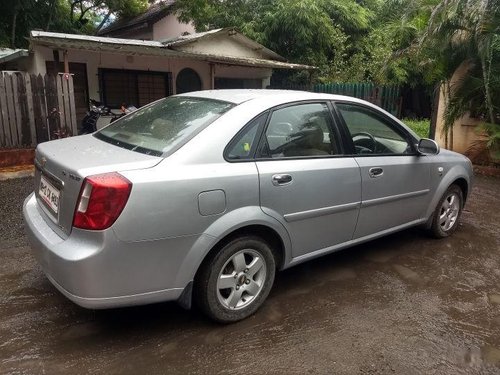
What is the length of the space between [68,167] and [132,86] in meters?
11.4

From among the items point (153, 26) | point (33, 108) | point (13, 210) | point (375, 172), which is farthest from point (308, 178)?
point (153, 26)

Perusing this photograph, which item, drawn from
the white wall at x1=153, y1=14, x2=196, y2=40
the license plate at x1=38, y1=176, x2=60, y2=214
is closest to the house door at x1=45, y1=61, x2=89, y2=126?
the white wall at x1=153, y1=14, x2=196, y2=40

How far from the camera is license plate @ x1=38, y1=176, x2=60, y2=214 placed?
2.66 metres

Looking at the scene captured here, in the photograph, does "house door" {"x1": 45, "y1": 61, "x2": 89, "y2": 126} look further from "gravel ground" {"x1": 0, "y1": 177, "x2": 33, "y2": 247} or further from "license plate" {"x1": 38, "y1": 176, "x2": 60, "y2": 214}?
"license plate" {"x1": 38, "y1": 176, "x2": 60, "y2": 214}

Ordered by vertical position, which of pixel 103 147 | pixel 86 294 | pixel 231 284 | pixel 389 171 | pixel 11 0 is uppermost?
pixel 11 0

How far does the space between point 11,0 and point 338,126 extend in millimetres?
16568

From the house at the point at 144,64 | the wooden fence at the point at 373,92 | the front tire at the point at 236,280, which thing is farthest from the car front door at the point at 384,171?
the wooden fence at the point at 373,92

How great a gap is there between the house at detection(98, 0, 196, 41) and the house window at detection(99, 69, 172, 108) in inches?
225

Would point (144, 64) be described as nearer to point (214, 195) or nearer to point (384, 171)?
point (384, 171)

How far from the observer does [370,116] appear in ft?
12.6

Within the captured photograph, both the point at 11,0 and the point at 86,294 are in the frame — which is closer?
the point at 86,294

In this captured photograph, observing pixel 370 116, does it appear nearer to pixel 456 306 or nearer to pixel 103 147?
pixel 456 306

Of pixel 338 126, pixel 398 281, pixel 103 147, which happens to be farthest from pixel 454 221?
pixel 103 147

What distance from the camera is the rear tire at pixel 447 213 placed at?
449 cm
